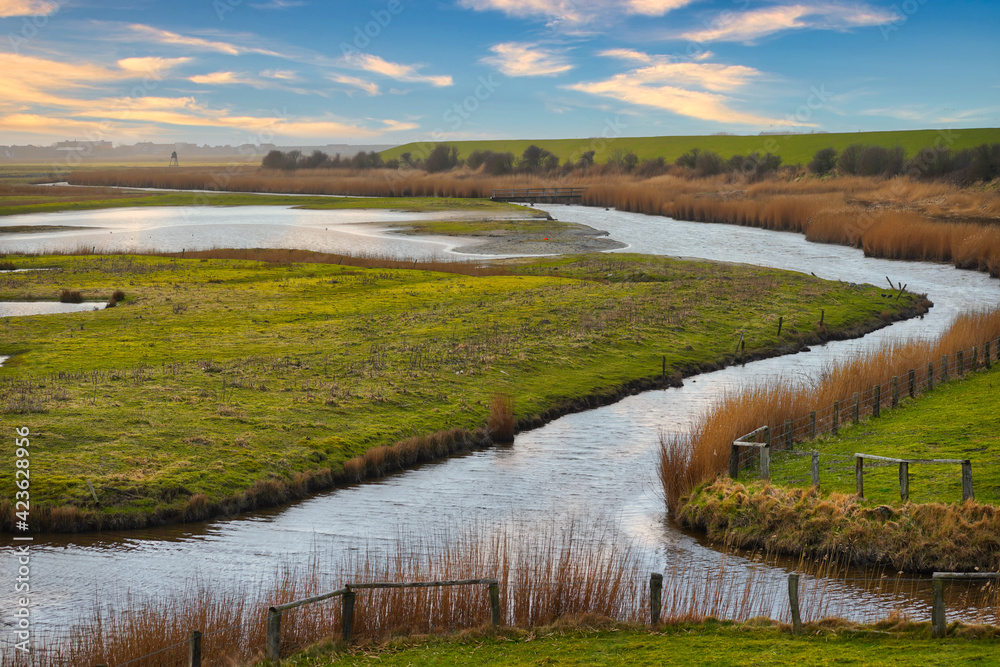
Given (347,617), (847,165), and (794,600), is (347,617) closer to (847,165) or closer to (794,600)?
(794,600)

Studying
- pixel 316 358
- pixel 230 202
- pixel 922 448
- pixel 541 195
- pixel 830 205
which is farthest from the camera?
pixel 541 195

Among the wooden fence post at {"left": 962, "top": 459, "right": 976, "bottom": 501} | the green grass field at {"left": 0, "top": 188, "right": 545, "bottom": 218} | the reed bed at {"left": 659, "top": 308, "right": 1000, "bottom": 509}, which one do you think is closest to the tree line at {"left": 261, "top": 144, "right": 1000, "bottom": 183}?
the green grass field at {"left": 0, "top": 188, "right": 545, "bottom": 218}

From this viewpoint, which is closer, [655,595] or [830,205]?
[655,595]

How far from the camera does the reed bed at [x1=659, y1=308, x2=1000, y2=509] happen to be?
2452 cm

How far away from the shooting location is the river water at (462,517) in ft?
61.0

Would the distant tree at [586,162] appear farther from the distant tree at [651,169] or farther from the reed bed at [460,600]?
the reed bed at [460,600]

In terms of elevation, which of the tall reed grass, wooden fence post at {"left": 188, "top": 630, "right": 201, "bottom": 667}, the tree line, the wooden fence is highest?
the tree line

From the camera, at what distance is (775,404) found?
28.5 metres

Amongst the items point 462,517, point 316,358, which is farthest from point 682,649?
point 316,358

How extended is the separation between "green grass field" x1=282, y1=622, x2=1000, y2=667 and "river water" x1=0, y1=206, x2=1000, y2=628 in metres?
3.01

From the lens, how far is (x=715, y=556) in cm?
2064

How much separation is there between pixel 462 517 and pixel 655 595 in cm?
905

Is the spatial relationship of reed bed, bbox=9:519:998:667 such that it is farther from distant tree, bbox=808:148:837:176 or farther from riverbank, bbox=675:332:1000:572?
distant tree, bbox=808:148:837:176

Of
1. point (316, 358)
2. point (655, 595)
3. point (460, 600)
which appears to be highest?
point (316, 358)
